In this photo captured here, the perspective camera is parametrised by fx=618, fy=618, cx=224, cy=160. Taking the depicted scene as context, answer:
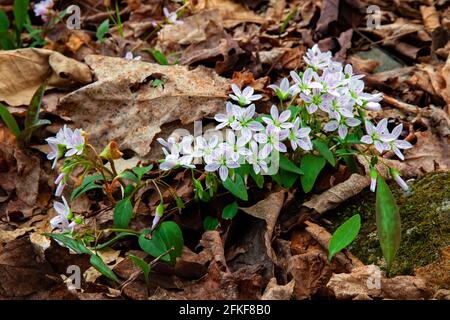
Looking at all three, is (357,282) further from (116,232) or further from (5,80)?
(5,80)

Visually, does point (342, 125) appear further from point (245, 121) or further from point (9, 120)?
point (9, 120)

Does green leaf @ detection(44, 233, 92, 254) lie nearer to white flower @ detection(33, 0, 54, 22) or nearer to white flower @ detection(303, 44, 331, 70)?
white flower @ detection(303, 44, 331, 70)

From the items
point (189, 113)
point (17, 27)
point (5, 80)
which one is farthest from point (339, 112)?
point (17, 27)

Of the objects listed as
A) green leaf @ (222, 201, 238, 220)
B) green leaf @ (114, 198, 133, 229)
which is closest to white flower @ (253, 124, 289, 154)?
green leaf @ (222, 201, 238, 220)

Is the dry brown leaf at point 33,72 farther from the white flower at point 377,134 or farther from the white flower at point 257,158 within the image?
the white flower at point 377,134

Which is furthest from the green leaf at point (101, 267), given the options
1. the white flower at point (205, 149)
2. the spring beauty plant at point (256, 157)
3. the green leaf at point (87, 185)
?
the white flower at point (205, 149)
